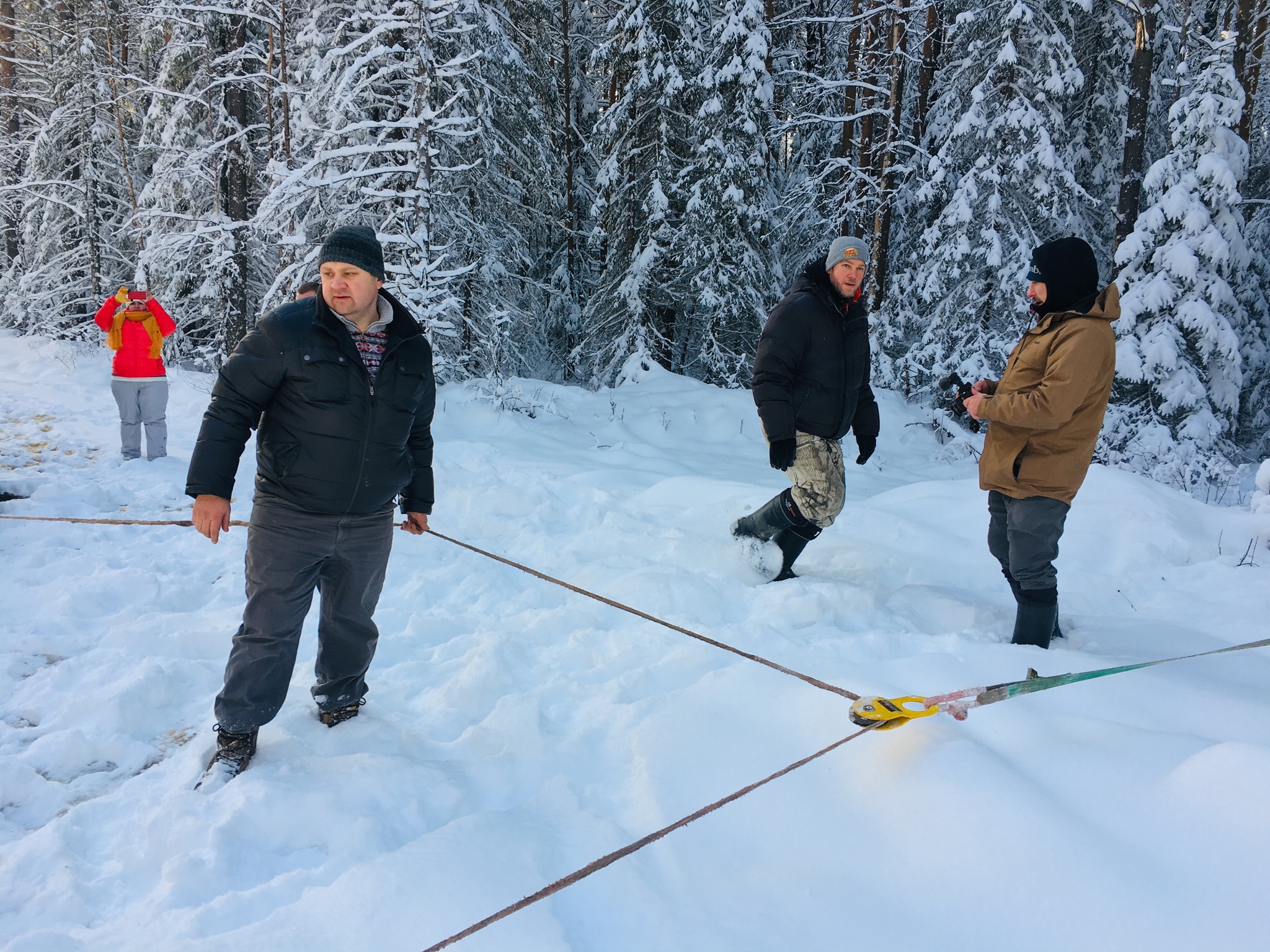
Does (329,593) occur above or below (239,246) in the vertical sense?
below

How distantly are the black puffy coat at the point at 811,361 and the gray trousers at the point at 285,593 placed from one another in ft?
8.19

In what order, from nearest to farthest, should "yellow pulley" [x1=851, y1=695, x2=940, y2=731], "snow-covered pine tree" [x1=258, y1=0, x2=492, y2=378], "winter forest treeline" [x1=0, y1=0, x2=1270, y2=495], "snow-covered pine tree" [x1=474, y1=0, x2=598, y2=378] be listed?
1. "yellow pulley" [x1=851, y1=695, x2=940, y2=731]
2. "snow-covered pine tree" [x1=258, y1=0, x2=492, y2=378]
3. "winter forest treeline" [x1=0, y1=0, x2=1270, y2=495]
4. "snow-covered pine tree" [x1=474, y1=0, x2=598, y2=378]

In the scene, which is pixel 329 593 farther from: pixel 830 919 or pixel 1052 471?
pixel 1052 471

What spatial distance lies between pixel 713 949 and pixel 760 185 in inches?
551

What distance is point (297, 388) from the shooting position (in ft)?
9.47

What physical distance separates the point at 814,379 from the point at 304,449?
9.89 feet

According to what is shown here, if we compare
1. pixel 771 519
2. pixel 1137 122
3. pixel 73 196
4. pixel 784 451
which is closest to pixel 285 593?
pixel 784 451

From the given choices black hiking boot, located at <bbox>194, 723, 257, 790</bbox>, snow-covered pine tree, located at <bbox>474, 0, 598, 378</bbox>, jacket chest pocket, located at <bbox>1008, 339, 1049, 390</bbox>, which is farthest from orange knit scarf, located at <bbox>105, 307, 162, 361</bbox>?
jacket chest pocket, located at <bbox>1008, 339, 1049, 390</bbox>

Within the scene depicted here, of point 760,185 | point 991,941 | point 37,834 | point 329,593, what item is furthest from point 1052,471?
point 760,185

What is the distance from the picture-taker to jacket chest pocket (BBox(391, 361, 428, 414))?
3.12 m

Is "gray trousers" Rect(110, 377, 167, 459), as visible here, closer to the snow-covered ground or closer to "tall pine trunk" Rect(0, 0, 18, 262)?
the snow-covered ground

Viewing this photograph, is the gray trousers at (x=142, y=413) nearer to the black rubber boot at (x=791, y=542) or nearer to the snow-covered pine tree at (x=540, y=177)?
the snow-covered pine tree at (x=540, y=177)

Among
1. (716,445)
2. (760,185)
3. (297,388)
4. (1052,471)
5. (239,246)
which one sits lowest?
(716,445)

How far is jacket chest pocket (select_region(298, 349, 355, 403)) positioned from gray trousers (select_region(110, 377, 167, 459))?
6665 millimetres
